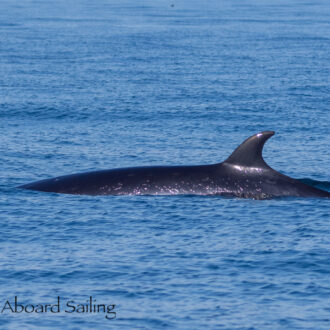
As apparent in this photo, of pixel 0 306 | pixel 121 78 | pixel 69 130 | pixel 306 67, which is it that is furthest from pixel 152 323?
pixel 306 67

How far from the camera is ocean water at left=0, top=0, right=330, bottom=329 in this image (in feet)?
43.2

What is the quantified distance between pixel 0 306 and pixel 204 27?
66258 millimetres

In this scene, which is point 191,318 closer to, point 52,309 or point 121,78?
point 52,309

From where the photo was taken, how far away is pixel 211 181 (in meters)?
18.3

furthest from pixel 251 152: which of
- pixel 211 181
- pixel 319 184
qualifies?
pixel 319 184

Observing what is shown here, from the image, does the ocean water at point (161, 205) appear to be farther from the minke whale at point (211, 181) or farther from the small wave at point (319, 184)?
the minke whale at point (211, 181)

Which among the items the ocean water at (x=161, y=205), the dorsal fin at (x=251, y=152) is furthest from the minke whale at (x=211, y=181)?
the ocean water at (x=161, y=205)

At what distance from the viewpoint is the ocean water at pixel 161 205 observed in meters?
13.2

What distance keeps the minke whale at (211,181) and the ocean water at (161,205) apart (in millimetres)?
259

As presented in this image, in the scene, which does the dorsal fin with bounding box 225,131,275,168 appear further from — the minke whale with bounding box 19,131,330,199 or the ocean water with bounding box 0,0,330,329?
the ocean water with bounding box 0,0,330,329

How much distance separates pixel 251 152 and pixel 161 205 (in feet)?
7.24

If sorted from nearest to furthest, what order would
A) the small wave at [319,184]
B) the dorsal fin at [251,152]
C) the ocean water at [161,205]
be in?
the ocean water at [161,205] → the dorsal fin at [251,152] → the small wave at [319,184]

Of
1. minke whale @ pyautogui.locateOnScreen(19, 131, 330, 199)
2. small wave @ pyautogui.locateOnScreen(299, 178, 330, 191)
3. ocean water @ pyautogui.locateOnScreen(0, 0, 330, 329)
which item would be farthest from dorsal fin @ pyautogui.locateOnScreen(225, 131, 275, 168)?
small wave @ pyautogui.locateOnScreen(299, 178, 330, 191)

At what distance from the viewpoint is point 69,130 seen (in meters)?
28.3
